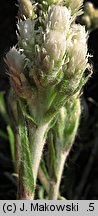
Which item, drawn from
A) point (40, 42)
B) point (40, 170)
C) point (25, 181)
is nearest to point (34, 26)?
Result: point (40, 42)

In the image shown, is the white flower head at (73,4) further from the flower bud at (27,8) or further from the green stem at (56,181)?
the green stem at (56,181)

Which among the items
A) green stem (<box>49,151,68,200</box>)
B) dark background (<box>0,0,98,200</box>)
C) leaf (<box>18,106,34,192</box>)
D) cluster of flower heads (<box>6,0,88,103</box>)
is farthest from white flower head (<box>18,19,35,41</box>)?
dark background (<box>0,0,98,200</box>)

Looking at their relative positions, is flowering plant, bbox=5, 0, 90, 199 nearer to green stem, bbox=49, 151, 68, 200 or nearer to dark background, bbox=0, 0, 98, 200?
green stem, bbox=49, 151, 68, 200

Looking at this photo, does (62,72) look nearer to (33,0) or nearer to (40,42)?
(40,42)

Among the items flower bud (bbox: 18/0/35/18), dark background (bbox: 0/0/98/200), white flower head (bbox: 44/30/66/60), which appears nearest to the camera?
white flower head (bbox: 44/30/66/60)

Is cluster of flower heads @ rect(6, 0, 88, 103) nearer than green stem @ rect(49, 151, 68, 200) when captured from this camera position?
Yes

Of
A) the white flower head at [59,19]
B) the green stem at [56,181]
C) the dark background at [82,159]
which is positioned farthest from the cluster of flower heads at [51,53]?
the dark background at [82,159]

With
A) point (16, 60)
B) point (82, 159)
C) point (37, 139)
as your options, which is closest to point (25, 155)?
point (37, 139)

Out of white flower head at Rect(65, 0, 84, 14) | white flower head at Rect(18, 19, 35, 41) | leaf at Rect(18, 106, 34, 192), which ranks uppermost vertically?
white flower head at Rect(65, 0, 84, 14)
